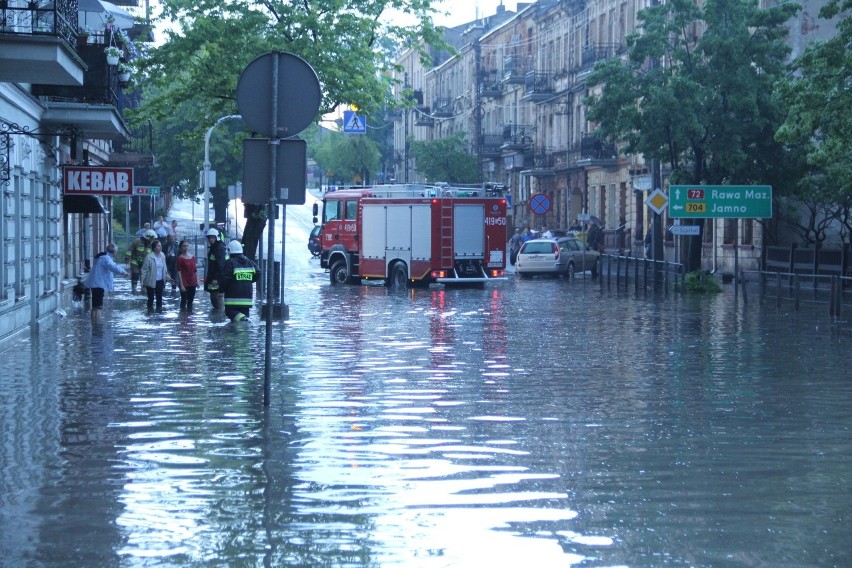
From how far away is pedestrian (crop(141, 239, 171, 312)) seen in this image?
27828 mm

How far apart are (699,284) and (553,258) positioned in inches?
468

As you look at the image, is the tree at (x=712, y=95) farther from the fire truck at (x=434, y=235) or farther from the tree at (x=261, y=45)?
the tree at (x=261, y=45)

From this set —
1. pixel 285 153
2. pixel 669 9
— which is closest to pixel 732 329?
pixel 285 153

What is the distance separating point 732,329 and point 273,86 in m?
13.2

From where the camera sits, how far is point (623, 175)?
61.7 m

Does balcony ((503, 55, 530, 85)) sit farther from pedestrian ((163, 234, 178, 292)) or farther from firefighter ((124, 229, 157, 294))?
firefighter ((124, 229, 157, 294))

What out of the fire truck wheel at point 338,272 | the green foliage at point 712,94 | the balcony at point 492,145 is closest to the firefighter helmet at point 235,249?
the green foliage at point 712,94

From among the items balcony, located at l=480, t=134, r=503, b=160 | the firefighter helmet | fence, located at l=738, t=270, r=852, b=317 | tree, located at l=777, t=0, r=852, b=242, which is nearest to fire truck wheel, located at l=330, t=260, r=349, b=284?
fence, located at l=738, t=270, r=852, b=317

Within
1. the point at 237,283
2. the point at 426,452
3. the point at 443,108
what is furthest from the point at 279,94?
the point at 443,108

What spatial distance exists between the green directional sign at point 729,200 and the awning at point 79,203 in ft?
46.8

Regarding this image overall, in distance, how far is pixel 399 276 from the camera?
40219mm

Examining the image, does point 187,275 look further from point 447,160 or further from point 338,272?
point 447,160

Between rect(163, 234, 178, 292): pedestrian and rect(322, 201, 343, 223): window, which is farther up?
rect(322, 201, 343, 223): window

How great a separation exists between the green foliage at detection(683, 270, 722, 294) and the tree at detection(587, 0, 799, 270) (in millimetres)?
2611
